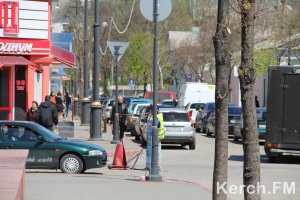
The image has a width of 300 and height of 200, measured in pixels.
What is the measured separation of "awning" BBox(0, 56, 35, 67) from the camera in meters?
26.1

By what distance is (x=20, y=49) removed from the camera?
2759cm

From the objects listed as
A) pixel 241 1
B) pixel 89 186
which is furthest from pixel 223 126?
pixel 89 186

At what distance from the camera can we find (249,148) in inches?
325

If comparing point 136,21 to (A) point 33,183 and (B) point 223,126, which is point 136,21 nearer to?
(A) point 33,183

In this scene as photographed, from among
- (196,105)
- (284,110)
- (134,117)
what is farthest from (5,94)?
(196,105)

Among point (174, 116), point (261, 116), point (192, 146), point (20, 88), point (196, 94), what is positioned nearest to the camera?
point (20, 88)

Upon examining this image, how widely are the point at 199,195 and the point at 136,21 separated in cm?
6264

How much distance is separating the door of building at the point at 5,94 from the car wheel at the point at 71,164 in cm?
962

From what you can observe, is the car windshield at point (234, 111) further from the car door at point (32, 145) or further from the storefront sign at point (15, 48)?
the car door at point (32, 145)

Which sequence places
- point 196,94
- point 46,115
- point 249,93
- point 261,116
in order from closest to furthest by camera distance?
point 249,93 → point 46,115 → point 261,116 → point 196,94

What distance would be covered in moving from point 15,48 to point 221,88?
19132 millimetres

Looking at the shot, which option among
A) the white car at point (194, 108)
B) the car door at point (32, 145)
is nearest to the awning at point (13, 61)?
the car door at point (32, 145)

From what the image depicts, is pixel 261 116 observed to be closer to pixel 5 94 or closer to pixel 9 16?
pixel 5 94

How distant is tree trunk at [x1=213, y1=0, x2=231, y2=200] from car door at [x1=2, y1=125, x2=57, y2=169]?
10.1 meters
